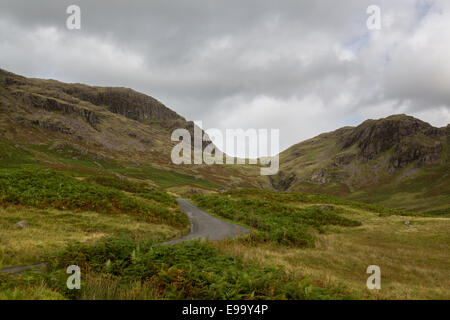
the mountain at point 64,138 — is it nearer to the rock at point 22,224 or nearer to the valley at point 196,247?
the valley at point 196,247

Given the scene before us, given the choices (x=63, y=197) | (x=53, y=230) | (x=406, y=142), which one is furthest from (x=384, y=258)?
(x=406, y=142)

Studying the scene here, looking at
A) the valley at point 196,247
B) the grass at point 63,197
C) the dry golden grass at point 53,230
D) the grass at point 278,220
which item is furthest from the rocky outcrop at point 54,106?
the dry golden grass at point 53,230

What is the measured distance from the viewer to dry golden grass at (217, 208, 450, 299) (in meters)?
12.2

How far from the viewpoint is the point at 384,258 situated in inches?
742

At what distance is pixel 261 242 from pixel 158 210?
16544 millimetres

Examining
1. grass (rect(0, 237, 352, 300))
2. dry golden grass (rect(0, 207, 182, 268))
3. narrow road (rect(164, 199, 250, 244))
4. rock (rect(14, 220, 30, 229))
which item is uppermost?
grass (rect(0, 237, 352, 300))

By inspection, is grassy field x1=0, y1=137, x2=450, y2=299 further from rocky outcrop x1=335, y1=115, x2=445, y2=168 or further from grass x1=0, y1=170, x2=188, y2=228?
rocky outcrop x1=335, y1=115, x2=445, y2=168

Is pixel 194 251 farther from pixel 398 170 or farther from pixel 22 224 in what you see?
pixel 398 170

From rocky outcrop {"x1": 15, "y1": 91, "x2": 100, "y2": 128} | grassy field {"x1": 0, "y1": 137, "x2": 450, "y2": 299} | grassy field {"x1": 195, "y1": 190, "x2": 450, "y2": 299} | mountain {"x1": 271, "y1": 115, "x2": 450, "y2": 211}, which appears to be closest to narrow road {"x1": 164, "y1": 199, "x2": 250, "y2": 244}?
grassy field {"x1": 0, "y1": 137, "x2": 450, "y2": 299}

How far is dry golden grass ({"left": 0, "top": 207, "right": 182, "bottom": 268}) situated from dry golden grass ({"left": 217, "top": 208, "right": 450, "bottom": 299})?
995cm

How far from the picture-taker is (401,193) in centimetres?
13875

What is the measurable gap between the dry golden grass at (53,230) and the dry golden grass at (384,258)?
9.95m

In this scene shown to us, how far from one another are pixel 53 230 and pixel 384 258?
1064 inches
